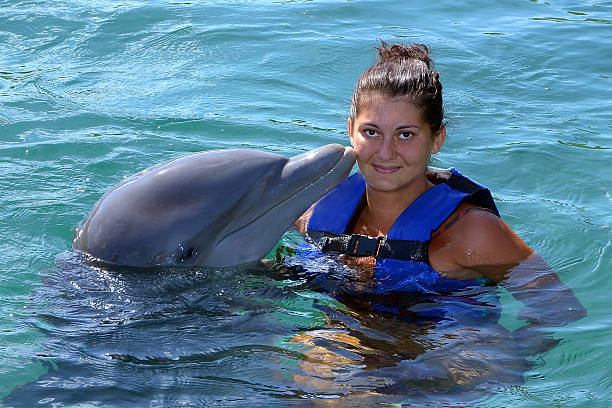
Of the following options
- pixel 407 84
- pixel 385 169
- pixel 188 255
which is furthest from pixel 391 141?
pixel 188 255

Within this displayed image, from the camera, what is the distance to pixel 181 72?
1154 centimetres

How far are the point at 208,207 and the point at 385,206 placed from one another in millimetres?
1543

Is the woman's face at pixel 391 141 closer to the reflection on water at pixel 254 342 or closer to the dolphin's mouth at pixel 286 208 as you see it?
the dolphin's mouth at pixel 286 208

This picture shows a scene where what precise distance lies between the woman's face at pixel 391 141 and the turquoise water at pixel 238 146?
0.99m

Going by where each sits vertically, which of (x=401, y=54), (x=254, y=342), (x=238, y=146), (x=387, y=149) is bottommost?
(x=254, y=342)

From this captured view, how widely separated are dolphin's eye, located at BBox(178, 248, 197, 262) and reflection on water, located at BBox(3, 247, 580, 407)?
10 cm

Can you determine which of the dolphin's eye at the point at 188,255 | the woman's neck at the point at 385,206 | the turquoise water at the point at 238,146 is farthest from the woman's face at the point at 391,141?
the dolphin's eye at the point at 188,255

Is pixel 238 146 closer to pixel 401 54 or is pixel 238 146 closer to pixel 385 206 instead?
pixel 385 206

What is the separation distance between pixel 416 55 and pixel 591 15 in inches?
349

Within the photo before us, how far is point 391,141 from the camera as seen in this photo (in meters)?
5.94

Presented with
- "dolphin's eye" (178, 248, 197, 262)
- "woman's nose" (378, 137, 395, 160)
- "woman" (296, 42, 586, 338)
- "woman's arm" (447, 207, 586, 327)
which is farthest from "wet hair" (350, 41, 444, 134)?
"dolphin's eye" (178, 248, 197, 262)

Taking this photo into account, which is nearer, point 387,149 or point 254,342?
point 254,342

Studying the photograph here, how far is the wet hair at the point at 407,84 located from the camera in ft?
19.4

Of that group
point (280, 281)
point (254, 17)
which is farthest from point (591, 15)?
point (280, 281)
